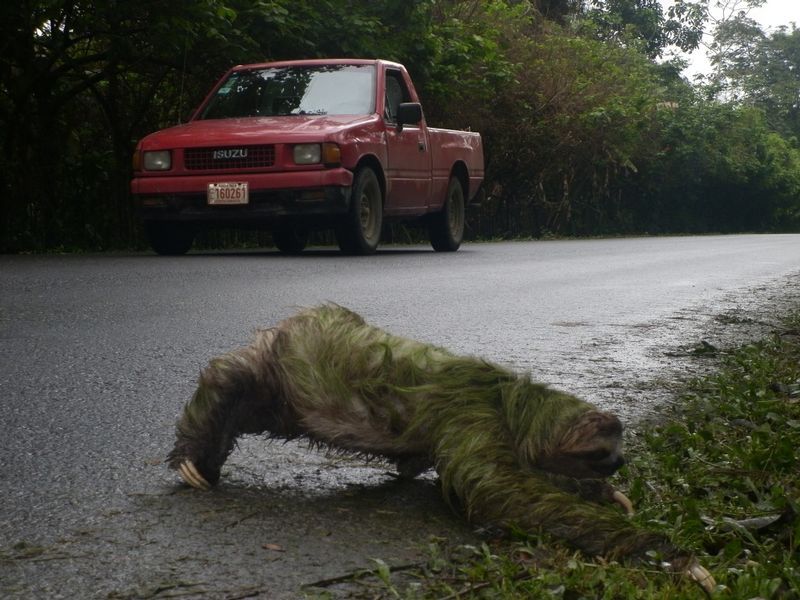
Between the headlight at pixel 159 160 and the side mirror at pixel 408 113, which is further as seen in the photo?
the side mirror at pixel 408 113

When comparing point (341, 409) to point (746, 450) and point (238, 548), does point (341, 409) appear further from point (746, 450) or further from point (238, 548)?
point (746, 450)

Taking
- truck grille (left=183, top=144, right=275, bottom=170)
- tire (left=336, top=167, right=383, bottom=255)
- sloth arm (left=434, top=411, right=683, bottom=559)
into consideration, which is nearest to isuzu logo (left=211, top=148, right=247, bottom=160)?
truck grille (left=183, top=144, right=275, bottom=170)

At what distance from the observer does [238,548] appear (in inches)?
90.9

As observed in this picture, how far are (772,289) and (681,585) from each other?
804cm

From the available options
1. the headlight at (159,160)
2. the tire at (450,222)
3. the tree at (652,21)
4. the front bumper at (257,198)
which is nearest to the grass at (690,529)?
the front bumper at (257,198)

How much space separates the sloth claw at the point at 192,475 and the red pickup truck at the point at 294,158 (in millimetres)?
8972

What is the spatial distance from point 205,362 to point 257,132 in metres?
7.11

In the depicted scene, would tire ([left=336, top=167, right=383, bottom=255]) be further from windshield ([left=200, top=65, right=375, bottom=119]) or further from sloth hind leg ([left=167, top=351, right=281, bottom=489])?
sloth hind leg ([left=167, top=351, right=281, bottom=489])

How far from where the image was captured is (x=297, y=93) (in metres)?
12.6

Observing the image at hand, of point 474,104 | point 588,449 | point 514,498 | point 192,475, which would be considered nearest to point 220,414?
point 192,475

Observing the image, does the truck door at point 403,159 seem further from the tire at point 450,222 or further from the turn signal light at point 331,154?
the turn signal light at point 331,154

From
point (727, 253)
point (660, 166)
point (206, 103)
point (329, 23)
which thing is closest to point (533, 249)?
point (727, 253)

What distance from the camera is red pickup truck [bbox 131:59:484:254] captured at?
11.6 metres

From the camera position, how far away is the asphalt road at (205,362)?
227cm
